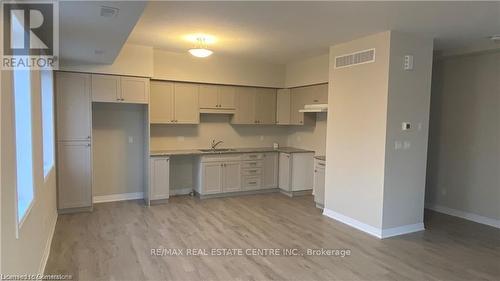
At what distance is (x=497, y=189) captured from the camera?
4.73 m

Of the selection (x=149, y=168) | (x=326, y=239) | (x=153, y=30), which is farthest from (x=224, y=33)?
(x=326, y=239)

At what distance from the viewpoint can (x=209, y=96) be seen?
623 centimetres

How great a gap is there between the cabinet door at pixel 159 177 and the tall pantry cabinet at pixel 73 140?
0.94 m

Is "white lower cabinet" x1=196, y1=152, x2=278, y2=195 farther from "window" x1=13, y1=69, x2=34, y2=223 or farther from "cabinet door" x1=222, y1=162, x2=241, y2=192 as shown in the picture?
"window" x1=13, y1=69, x2=34, y2=223

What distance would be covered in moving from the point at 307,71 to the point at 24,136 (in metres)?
4.75

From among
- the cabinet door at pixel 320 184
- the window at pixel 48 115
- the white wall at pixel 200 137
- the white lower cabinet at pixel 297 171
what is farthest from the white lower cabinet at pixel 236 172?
the window at pixel 48 115

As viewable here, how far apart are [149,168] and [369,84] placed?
12.0ft

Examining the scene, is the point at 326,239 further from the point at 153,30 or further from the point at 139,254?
the point at 153,30

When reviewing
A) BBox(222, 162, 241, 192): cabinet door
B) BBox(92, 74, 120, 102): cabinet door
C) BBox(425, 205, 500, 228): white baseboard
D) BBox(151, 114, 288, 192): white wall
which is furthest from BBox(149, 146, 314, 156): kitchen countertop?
BBox(425, 205, 500, 228): white baseboard

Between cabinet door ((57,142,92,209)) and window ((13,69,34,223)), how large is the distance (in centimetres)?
238

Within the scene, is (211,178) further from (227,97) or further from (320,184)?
(320,184)

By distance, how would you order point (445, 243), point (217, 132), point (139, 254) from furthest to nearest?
point (217, 132)
point (445, 243)
point (139, 254)

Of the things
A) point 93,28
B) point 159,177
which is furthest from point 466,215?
point 93,28

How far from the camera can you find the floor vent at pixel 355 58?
14.1 feet
